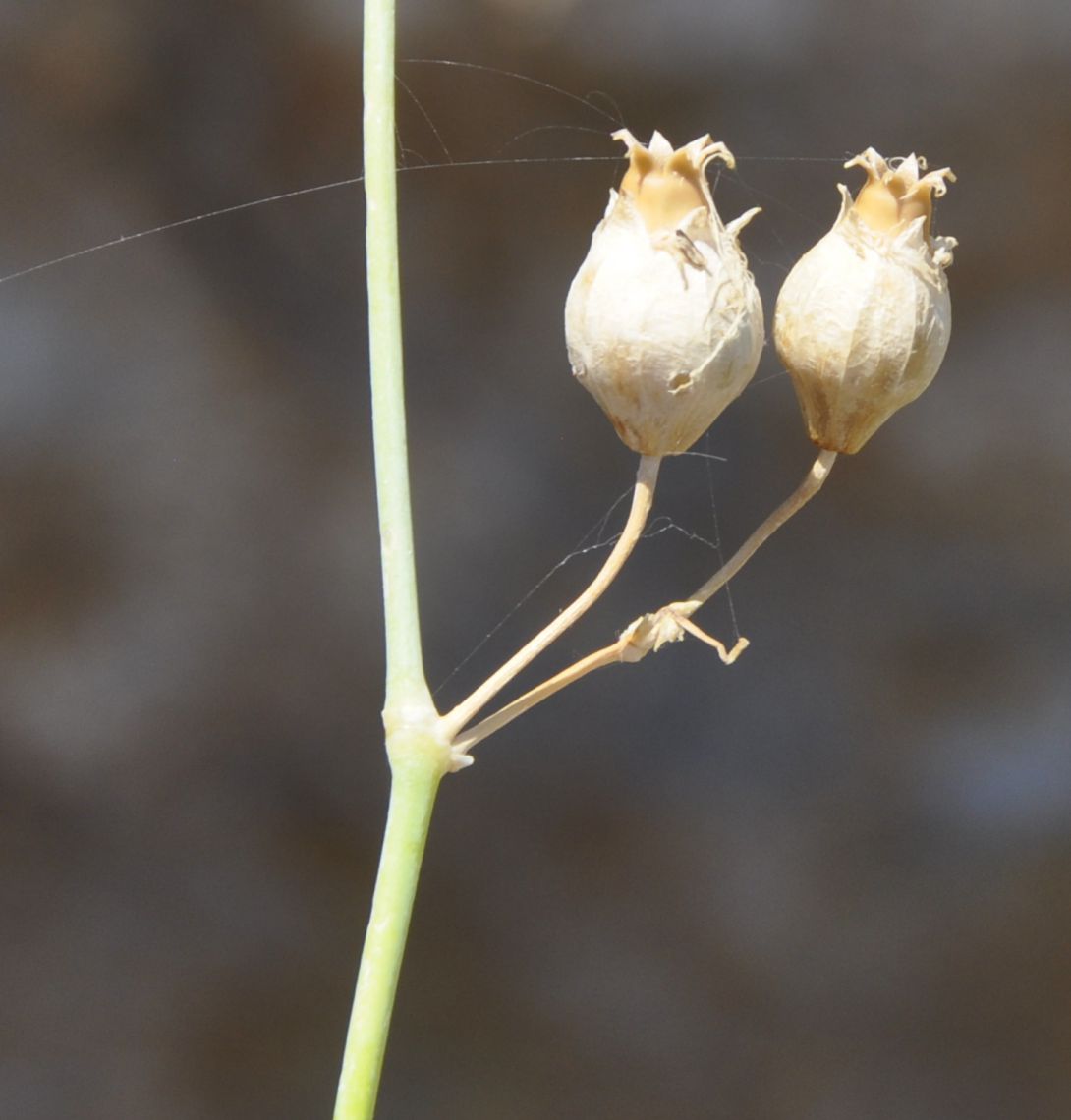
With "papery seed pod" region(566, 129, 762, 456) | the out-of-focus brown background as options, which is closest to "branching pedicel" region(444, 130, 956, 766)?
"papery seed pod" region(566, 129, 762, 456)

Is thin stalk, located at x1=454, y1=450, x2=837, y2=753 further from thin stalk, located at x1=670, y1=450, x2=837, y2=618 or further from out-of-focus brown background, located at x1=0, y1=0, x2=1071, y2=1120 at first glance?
out-of-focus brown background, located at x1=0, y1=0, x2=1071, y2=1120

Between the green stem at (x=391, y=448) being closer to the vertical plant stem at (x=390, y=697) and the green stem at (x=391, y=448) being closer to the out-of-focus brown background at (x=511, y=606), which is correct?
the vertical plant stem at (x=390, y=697)

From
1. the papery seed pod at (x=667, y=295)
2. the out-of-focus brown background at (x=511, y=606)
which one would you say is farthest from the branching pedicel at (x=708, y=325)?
the out-of-focus brown background at (x=511, y=606)

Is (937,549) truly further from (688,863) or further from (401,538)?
(401,538)

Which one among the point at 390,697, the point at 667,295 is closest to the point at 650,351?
the point at 667,295

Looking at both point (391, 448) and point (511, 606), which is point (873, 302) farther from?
point (511, 606)

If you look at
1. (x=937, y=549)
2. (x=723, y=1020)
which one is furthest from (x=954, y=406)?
(x=723, y=1020)
